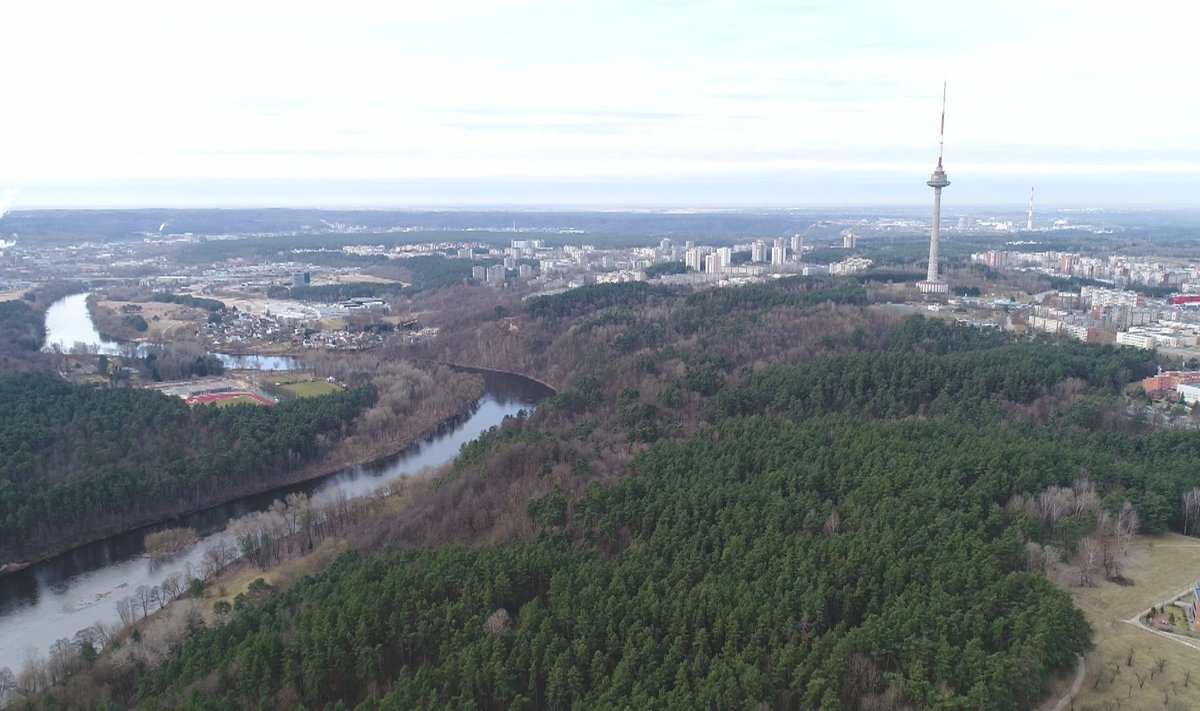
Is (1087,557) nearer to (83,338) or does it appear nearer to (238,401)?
(238,401)

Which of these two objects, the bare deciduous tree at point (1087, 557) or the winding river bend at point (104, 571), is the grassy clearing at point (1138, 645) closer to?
the bare deciduous tree at point (1087, 557)

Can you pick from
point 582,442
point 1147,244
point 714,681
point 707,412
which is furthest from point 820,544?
point 1147,244

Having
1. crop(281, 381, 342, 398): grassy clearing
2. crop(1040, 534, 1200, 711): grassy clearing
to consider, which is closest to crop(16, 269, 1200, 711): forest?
crop(1040, 534, 1200, 711): grassy clearing

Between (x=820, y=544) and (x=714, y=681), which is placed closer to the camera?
(x=714, y=681)

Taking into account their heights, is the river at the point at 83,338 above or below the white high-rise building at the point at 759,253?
below

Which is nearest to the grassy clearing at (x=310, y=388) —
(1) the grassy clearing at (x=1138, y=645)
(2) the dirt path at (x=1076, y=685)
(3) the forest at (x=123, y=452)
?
(3) the forest at (x=123, y=452)

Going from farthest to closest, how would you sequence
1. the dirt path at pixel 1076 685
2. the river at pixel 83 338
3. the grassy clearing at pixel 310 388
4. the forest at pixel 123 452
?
the river at pixel 83 338, the grassy clearing at pixel 310 388, the forest at pixel 123 452, the dirt path at pixel 1076 685

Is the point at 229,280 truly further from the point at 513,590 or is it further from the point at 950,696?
the point at 950,696
